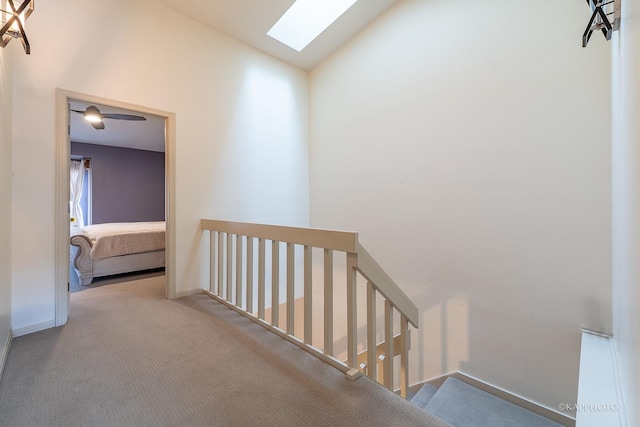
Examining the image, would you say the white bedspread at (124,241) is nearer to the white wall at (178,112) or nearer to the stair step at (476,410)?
the white wall at (178,112)

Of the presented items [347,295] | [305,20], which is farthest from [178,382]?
[305,20]

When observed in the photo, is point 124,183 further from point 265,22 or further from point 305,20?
point 305,20

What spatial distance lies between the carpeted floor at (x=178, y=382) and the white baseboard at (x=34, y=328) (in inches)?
2.5

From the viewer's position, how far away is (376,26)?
3.00 meters

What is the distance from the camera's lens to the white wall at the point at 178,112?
1932mm

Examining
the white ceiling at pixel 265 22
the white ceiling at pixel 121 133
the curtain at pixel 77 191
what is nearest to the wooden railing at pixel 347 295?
the white ceiling at pixel 265 22

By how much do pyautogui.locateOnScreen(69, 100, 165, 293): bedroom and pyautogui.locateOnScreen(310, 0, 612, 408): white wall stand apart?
3229 millimetres

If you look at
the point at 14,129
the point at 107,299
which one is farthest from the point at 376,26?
the point at 107,299

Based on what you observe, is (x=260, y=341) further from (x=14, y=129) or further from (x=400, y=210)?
(x=14, y=129)

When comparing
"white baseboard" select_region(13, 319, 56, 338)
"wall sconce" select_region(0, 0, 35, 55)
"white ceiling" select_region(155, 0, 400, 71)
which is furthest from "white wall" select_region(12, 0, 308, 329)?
"wall sconce" select_region(0, 0, 35, 55)

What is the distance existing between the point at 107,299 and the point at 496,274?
3.77 m

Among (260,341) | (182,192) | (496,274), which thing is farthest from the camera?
(182,192)

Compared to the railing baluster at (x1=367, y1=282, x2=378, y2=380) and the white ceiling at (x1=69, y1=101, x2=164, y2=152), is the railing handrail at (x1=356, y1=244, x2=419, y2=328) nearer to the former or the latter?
the railing baluster at (x1=367, y1=282, x2=378, y2=380)

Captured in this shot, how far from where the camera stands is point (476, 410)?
206 cm
